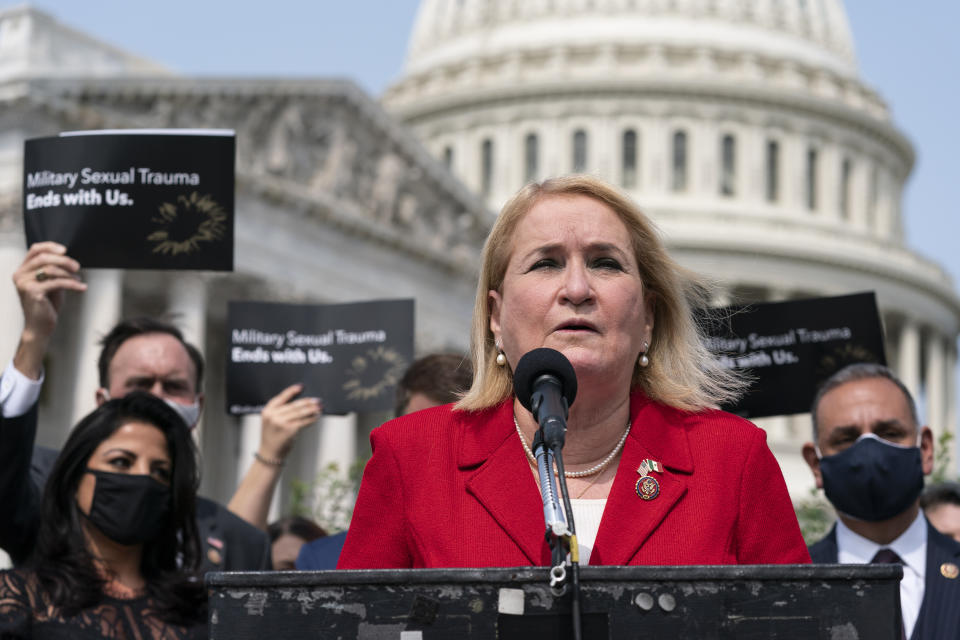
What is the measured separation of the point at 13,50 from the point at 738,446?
33999 mm

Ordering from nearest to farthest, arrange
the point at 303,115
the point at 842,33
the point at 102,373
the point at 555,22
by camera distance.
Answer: the point at 102,373 → the point at 303,115 → the point at 555,22 → the point at 842,33

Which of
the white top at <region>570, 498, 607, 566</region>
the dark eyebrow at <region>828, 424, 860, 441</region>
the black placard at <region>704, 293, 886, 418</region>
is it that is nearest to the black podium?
the white top at <region>570, 498, 607, 566</region>

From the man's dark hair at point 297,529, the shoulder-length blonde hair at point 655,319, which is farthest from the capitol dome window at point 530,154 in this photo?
the shoulder-length blonde hair at point 655,319

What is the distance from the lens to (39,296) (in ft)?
21.4

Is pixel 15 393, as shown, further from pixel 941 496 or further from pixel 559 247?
pixel 941 496

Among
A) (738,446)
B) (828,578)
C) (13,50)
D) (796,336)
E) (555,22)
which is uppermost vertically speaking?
(555,22)

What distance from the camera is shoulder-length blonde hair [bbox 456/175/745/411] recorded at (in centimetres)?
452

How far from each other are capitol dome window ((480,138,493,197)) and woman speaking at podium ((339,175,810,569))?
253 feet

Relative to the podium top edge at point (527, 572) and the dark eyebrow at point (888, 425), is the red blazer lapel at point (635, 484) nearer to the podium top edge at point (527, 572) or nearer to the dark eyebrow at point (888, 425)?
the podium top edge at point (527, 572)

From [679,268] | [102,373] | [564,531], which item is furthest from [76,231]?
[564,531]

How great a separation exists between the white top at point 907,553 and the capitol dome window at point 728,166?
2925 inches

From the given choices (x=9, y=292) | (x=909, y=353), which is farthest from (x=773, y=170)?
(x=9, y=292)

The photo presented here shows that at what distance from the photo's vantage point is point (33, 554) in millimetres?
6129

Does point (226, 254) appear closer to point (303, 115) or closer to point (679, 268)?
point (679, 268)
